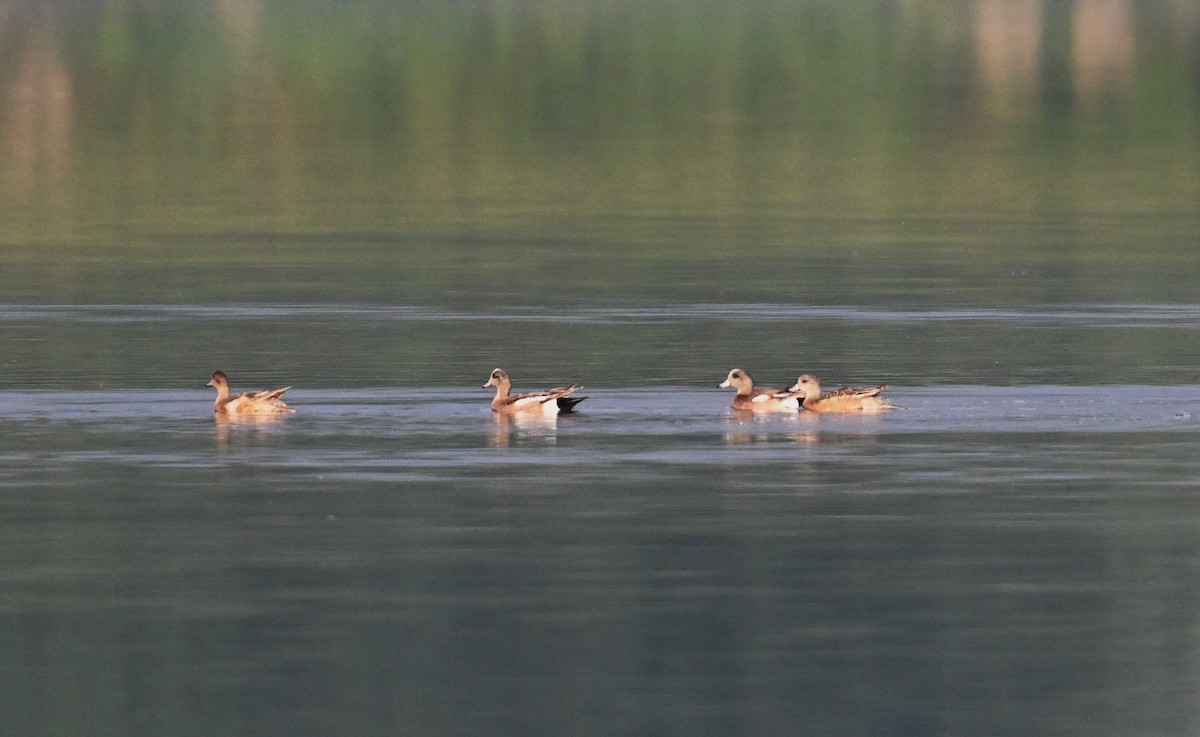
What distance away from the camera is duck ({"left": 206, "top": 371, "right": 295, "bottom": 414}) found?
2169 cm

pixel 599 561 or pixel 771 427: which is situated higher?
pixel 771 427

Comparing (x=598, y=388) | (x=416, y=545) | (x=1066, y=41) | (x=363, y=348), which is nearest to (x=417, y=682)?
(x=416, y=545)

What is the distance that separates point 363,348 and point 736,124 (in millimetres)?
40034

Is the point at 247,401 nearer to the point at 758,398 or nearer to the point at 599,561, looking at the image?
the point at 758,398

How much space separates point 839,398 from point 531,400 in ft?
7.44

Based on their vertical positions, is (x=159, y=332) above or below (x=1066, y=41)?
A: below

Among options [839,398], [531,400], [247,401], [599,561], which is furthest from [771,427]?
[599,561]

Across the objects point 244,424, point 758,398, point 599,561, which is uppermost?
point 758,398

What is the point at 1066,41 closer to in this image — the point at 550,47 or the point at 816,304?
the point at 550,47

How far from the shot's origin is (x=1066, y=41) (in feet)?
346

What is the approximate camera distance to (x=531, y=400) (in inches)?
858

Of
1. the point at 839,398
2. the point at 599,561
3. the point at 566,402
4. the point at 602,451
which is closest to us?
the point at 599,561

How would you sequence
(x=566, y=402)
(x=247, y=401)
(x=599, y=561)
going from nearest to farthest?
(x=599, y=561), (x=247, y=401), (x=566, y=402)

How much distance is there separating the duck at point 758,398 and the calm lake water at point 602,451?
0.16 metres
